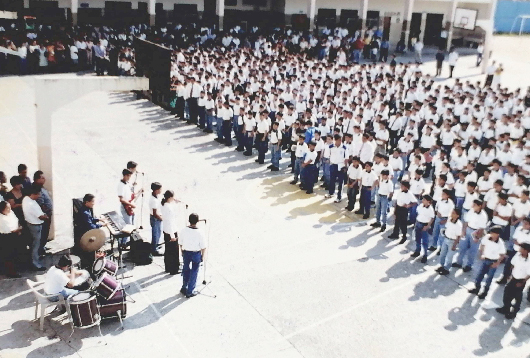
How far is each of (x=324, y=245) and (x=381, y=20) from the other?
30.6 m

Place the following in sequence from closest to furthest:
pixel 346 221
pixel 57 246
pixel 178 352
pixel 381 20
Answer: pixel 178 352, pixel 57 246, pixel 346 221, pixel 381 20

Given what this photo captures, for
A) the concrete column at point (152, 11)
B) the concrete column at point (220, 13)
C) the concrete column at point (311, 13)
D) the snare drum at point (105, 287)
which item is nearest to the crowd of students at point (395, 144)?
the snare drum at point (105, 287)

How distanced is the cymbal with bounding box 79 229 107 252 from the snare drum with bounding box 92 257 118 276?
0.95 feet

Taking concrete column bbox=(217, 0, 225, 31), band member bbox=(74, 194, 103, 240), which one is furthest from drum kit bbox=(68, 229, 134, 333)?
concrete column bbox=(217, 0, 225, 31)

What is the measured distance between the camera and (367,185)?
1221cm

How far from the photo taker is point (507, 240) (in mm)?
11523

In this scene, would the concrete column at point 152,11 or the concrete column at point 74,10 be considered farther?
the concrete column at point 152,11

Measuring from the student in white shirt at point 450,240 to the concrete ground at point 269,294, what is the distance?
0.76 ft

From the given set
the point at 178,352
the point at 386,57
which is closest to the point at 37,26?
the point at 386,57

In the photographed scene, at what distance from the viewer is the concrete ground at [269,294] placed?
7941 mm

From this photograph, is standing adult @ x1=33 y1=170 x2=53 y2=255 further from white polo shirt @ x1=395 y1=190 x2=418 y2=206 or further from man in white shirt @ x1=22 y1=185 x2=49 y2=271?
white polo shirt @ x1=395 y1=190 x2=418 y2=206

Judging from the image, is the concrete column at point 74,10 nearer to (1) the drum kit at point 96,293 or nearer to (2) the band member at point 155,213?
(2) the band member at point 155,213

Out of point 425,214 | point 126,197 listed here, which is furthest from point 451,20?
point 126,197

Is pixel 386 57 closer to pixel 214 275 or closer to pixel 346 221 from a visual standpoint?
pixel 346 221
